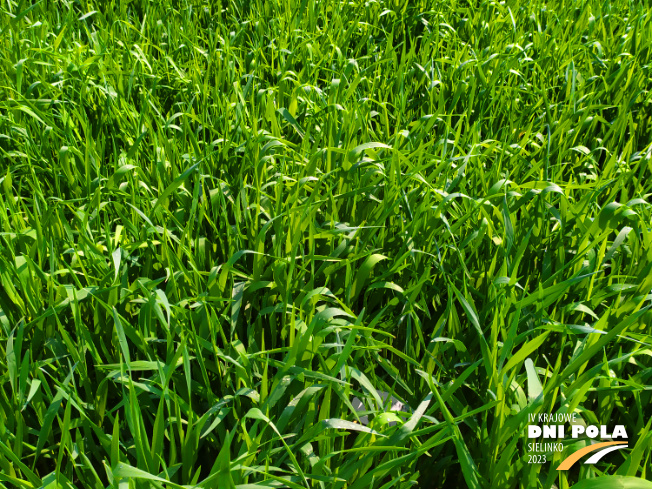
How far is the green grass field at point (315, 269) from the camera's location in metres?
1.08

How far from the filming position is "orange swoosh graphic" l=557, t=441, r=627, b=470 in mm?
1052

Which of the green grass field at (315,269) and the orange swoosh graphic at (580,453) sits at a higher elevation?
the green grass field at (315,269)

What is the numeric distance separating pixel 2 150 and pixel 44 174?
14 centimetres

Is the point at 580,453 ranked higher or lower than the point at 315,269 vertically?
lower

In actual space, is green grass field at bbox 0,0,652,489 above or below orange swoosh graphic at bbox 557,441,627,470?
above

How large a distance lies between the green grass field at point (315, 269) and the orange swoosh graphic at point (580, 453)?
0.6 inches

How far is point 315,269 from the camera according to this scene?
1.50 meters

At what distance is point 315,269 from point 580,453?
0.71 m

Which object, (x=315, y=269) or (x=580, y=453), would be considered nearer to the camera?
(x=580, y=453)

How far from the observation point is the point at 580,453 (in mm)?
1086

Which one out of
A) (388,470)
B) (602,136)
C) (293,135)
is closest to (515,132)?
(602,136)

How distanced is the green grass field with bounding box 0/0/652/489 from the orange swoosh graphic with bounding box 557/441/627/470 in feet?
0.05

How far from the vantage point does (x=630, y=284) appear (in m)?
1.36

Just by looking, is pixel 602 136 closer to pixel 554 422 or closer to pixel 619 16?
pixel 619 16
